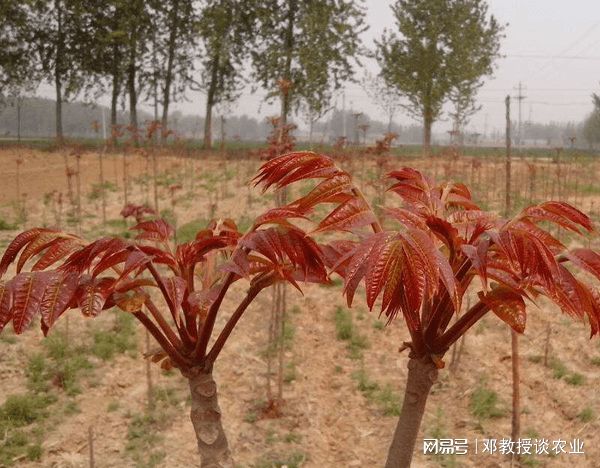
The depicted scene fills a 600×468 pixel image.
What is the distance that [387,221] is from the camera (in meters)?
7.18

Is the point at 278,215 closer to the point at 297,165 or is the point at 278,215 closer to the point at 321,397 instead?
the point at 297,165

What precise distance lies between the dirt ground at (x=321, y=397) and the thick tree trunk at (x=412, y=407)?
1696mm

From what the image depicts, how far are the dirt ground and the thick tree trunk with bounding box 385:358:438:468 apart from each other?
1696 mm

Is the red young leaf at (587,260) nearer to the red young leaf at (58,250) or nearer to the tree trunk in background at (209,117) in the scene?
the red young leaf at (58,250)

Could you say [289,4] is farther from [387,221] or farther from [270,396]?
[270,396]

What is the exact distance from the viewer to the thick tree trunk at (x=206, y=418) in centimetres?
112

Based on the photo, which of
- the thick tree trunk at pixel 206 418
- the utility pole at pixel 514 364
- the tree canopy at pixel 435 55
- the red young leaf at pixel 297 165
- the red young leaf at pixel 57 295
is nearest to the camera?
the red young leaf at pixel 57 295

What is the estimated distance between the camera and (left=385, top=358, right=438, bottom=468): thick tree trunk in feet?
3.41

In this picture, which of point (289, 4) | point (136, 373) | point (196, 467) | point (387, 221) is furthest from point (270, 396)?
point (289, 4)

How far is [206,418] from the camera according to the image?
3.70 ft

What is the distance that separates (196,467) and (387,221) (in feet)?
15.4

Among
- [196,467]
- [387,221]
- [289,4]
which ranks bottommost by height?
[196,467]

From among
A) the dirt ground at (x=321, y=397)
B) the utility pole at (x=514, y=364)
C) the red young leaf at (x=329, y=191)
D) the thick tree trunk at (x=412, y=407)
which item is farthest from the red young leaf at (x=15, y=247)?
the utility pole at (x=514, y=364)

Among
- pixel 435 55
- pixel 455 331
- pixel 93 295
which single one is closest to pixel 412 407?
pixel 455 331
